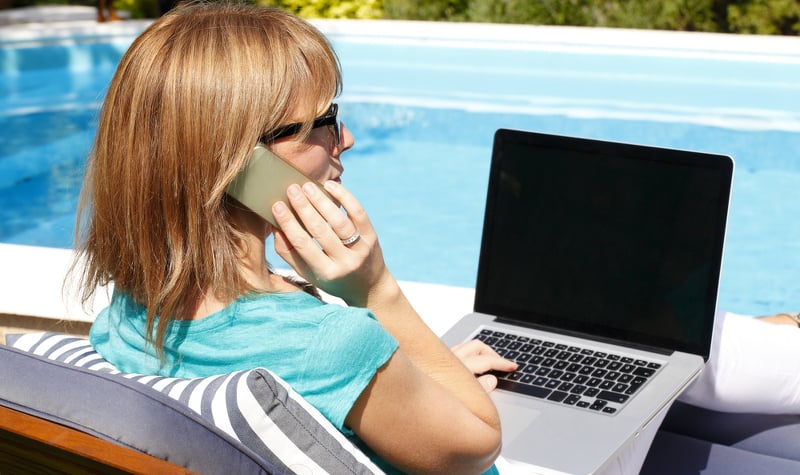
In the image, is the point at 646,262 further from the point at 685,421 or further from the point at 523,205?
the point at 685,421

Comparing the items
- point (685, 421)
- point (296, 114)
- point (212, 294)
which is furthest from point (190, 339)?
point (685, 421)

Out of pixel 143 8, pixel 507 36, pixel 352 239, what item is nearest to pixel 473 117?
pixel 507 36

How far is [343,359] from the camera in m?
1.33

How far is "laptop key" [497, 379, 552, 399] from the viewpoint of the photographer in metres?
2.00

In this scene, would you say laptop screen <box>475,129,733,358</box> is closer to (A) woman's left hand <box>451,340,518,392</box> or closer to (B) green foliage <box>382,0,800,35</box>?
(A) woman's left hand <box>451,340,518,392</box>

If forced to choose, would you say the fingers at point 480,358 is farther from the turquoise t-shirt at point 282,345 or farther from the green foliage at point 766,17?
the green foliage at point 766,17

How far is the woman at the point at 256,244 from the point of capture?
54.2 inches

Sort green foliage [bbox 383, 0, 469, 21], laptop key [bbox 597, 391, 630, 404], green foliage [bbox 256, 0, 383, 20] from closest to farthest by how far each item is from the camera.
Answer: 1. laptop key [bbox 597, 391, 630, 404]
2. green foliage [bbox 383, 0, 469, 21]
3. green foliage [bbox 256, 0, 383, 20]

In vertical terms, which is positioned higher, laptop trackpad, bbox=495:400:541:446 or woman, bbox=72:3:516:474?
woman, bbox=72:3:516:474

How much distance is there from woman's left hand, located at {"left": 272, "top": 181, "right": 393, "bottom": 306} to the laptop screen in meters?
0.92

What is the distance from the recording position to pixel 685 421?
8.21 feet

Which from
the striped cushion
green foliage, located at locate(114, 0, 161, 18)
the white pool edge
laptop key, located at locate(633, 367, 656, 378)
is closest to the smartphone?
the striped cushion

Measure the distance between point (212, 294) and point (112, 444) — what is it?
34cm

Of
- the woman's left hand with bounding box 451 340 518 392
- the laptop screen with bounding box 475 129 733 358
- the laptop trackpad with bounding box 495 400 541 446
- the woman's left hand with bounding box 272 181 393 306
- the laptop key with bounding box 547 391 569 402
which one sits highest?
the woman's left hand with bounding box 272 181 393 306
